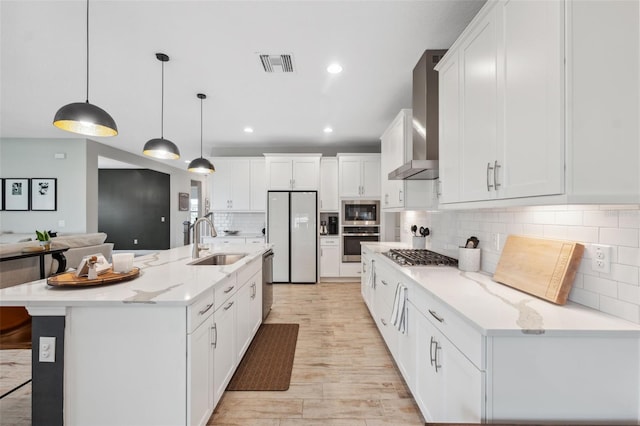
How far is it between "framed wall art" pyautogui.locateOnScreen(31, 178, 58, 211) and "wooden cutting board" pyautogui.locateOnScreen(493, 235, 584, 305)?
24.2 feet

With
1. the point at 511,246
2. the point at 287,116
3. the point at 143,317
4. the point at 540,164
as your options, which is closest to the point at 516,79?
the point at 540,164

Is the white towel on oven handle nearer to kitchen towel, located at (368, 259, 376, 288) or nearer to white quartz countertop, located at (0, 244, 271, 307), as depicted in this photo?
kitchen towel, located at (368, 259, 376, 288)

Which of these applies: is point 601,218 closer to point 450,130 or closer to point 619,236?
point 619,236

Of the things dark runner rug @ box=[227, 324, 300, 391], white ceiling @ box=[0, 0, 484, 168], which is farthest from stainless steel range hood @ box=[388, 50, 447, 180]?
dark runner rug @ box=[227, 324, 300, 391]

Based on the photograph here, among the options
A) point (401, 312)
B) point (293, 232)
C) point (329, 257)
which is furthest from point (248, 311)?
point (329, 257)

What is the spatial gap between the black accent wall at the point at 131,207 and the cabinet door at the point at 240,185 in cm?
402

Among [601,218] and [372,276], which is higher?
[601,218]

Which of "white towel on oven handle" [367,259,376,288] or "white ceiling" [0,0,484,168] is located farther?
"white towel on oven handle" [367,259,376,288]

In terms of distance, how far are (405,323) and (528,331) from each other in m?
1.05

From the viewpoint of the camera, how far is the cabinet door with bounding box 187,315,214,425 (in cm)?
149

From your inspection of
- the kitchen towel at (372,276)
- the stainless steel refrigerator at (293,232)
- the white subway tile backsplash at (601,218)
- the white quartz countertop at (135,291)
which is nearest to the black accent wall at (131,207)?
the stainless steel refrigerator at (293,232)

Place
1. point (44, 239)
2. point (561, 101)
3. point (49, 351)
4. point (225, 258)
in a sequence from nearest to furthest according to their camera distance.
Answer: point (561, 101)
point (49, 351)
point (225, 258)
point (44, 239)

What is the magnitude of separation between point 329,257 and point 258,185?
206 centimetres

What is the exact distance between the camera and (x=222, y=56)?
262 cm
